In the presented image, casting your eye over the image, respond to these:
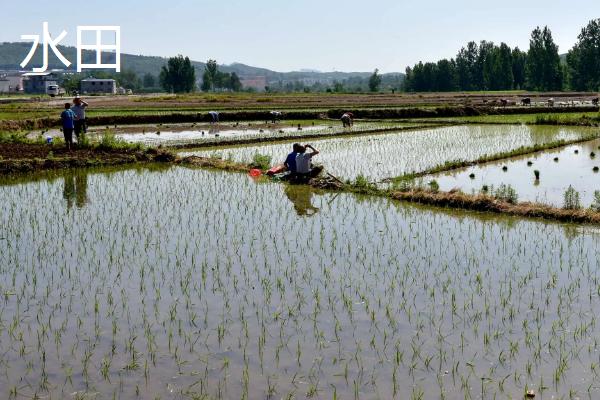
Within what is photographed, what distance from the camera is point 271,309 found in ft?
19.9

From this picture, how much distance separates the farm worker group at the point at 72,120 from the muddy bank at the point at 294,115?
16.4 feet

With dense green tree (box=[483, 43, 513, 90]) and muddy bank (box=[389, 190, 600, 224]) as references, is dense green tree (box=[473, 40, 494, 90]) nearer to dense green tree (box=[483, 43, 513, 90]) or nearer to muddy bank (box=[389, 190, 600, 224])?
dense green tree (box=[483, 43, 513, 90])

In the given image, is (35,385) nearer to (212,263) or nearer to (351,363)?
(351,363)

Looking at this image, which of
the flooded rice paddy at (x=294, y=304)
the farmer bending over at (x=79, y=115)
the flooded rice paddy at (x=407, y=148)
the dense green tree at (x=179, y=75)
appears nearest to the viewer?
the flooded rice paddy at (x=294, y=304)

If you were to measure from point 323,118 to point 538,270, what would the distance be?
21.8 m

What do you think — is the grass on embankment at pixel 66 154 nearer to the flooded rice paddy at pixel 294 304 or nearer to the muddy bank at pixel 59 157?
the muddy bank at pixel 59 157

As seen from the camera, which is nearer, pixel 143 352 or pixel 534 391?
pixel 534 391

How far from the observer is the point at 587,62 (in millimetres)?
62281

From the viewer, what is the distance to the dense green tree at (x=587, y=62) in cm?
6228

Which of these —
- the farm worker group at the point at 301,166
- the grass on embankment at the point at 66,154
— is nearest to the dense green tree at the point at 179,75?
the grass on embankment at the point at 66,154

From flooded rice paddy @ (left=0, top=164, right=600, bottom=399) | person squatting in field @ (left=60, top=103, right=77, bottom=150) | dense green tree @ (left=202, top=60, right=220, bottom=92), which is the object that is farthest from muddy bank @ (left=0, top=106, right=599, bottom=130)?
dense green tree @ (left=202, top=60, right=220, bottom=92)

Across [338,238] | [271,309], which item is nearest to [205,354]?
[271,309]

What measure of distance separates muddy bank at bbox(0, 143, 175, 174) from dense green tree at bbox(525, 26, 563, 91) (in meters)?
54.4

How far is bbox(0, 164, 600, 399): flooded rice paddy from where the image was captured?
4699mm
